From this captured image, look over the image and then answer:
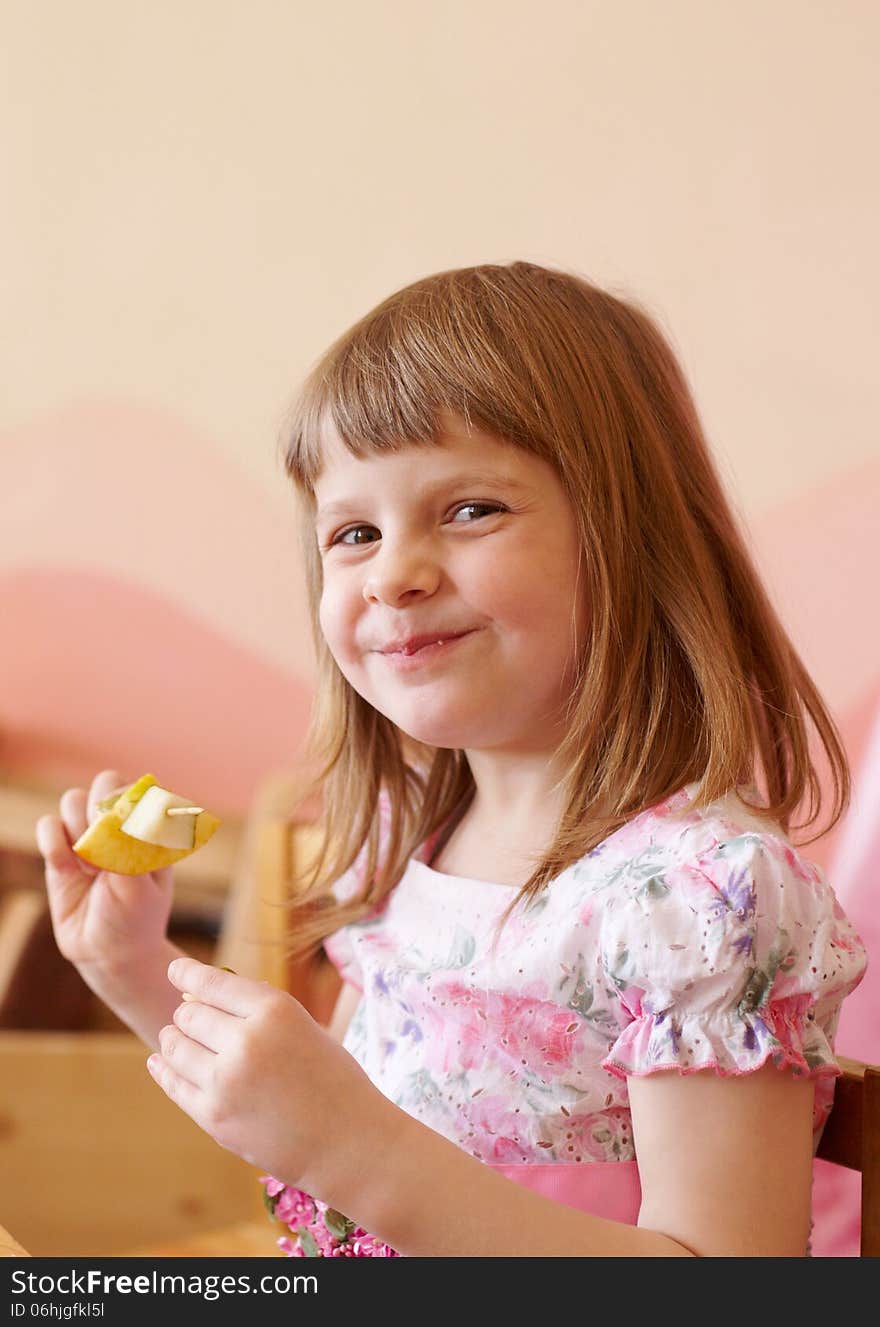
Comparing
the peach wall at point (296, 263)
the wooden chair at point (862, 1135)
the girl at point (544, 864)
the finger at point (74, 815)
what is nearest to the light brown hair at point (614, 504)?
the girl at point (544, 864)

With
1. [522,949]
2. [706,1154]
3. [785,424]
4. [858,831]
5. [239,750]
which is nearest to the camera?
[706,1154]

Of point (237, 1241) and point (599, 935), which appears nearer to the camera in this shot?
point (599, 935)

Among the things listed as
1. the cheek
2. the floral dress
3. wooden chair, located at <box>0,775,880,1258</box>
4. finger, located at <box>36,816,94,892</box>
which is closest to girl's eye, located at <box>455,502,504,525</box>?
the cheek

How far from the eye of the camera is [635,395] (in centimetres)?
86

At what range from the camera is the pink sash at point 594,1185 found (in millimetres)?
781

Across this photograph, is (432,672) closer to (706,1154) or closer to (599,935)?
(599,935)

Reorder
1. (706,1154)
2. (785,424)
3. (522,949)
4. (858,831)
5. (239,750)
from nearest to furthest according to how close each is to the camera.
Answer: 1. (706,1154)
2. (522,949)
3. (858,831)
4. (785,424)
5. (239,750)

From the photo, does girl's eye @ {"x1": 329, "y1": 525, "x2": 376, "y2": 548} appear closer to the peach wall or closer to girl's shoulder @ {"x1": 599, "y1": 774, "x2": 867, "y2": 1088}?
girl's shoulder @ {"x1": 599, "y1": 774, "x2": 867, "y2": 1088}

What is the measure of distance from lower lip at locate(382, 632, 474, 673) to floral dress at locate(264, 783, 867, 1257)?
5.8 inches

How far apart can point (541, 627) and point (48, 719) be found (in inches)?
44.0

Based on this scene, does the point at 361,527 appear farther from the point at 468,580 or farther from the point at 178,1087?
the point at 178,1087

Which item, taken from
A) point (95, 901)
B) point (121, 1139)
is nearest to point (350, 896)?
point (95, 901)

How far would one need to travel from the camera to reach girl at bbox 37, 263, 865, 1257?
0.68 metres
